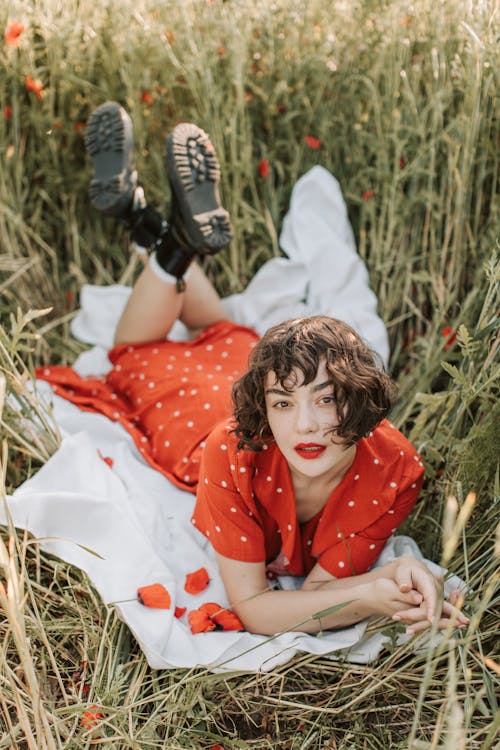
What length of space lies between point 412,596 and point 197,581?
20.7 inches

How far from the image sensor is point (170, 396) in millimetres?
2018

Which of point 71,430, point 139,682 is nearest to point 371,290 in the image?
point 71,430

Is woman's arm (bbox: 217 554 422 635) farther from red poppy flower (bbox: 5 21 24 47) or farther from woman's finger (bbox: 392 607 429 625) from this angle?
red poppy flower (bbox: 5 21 24 47)

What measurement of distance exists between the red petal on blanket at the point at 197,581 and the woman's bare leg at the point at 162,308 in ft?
2.51

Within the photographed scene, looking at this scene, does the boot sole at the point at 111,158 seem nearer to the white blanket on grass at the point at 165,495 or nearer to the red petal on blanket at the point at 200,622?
the white blanket on grass at the point at 165,495

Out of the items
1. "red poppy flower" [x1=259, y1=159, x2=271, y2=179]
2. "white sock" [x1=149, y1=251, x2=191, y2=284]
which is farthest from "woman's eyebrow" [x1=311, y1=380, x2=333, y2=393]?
"red poppy flower" [x1=259, y1=159, x2=271, y2=179]

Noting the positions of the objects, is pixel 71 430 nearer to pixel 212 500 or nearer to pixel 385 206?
pixel 212 500

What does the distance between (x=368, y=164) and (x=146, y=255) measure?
2.53 feet

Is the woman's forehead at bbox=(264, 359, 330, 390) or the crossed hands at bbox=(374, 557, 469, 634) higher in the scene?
the woman's forehead at bbox=(264, 359, 330, 390)

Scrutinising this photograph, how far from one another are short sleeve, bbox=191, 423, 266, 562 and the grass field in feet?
0.76

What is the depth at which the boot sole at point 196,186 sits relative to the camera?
192 cm

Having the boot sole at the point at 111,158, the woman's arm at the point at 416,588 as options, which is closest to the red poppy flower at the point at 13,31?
the boot sole at the point at 111,158

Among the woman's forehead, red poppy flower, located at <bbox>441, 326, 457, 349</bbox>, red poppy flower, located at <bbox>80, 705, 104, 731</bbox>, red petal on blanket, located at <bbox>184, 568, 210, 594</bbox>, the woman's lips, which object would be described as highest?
the woman's forehead

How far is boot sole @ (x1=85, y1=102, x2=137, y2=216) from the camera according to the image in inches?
81.6
